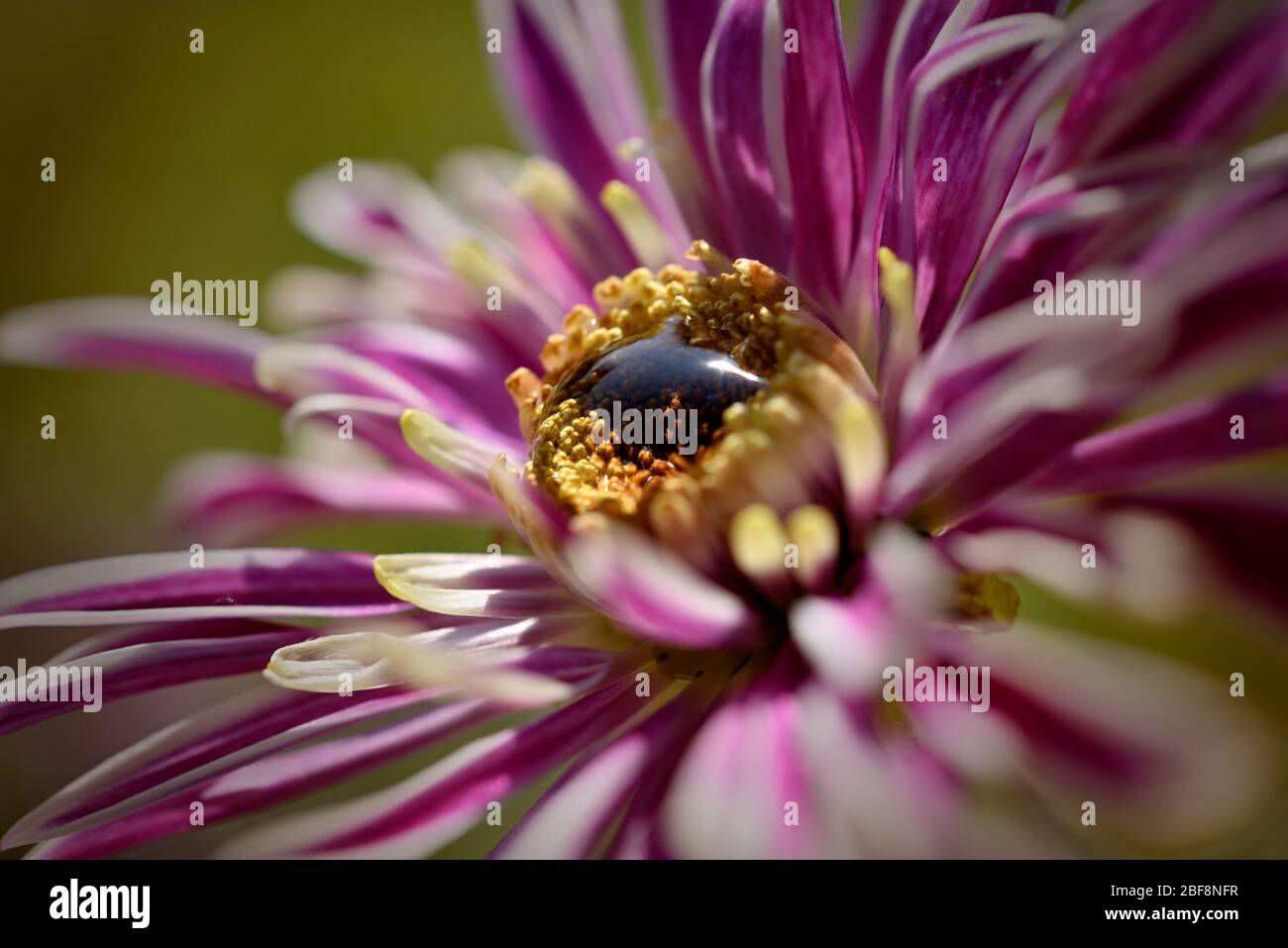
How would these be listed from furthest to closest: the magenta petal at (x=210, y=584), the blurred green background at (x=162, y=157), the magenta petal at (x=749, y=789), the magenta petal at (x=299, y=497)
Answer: the blurred green background at (x=162, y=157), the magenta petal at (x=299, y=497), the magenta petal at (x=210, y=584), the magenta petal at (x=749, y=789)

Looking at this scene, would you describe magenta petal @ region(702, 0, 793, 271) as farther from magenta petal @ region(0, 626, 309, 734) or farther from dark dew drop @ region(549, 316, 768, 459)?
magenta petal @ region(0, 626, 309, 734)

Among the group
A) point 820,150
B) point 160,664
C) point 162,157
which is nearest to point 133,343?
point 160,664

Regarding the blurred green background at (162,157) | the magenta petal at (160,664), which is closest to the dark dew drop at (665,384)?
the magenta petal at (160,664)

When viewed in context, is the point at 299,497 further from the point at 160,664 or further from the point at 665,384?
the point at 665,384

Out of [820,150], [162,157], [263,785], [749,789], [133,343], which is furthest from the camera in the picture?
[162,157]

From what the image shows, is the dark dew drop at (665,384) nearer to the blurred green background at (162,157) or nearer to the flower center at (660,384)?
the flower center at (660,384)

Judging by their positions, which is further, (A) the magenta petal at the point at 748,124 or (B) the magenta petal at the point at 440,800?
(A) the magenta petal at the point at 748,124

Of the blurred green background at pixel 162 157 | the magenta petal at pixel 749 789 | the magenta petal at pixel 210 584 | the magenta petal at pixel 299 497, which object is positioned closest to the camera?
the magenta petal at pixel 749 789

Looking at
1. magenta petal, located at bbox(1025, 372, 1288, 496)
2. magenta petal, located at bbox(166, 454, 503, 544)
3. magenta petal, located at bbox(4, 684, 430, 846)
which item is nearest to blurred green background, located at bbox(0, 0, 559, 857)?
magenta petal, located at bbox(166, 454, 503, 544)

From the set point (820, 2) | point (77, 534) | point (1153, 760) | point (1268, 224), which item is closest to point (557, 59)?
point (820, 2)
